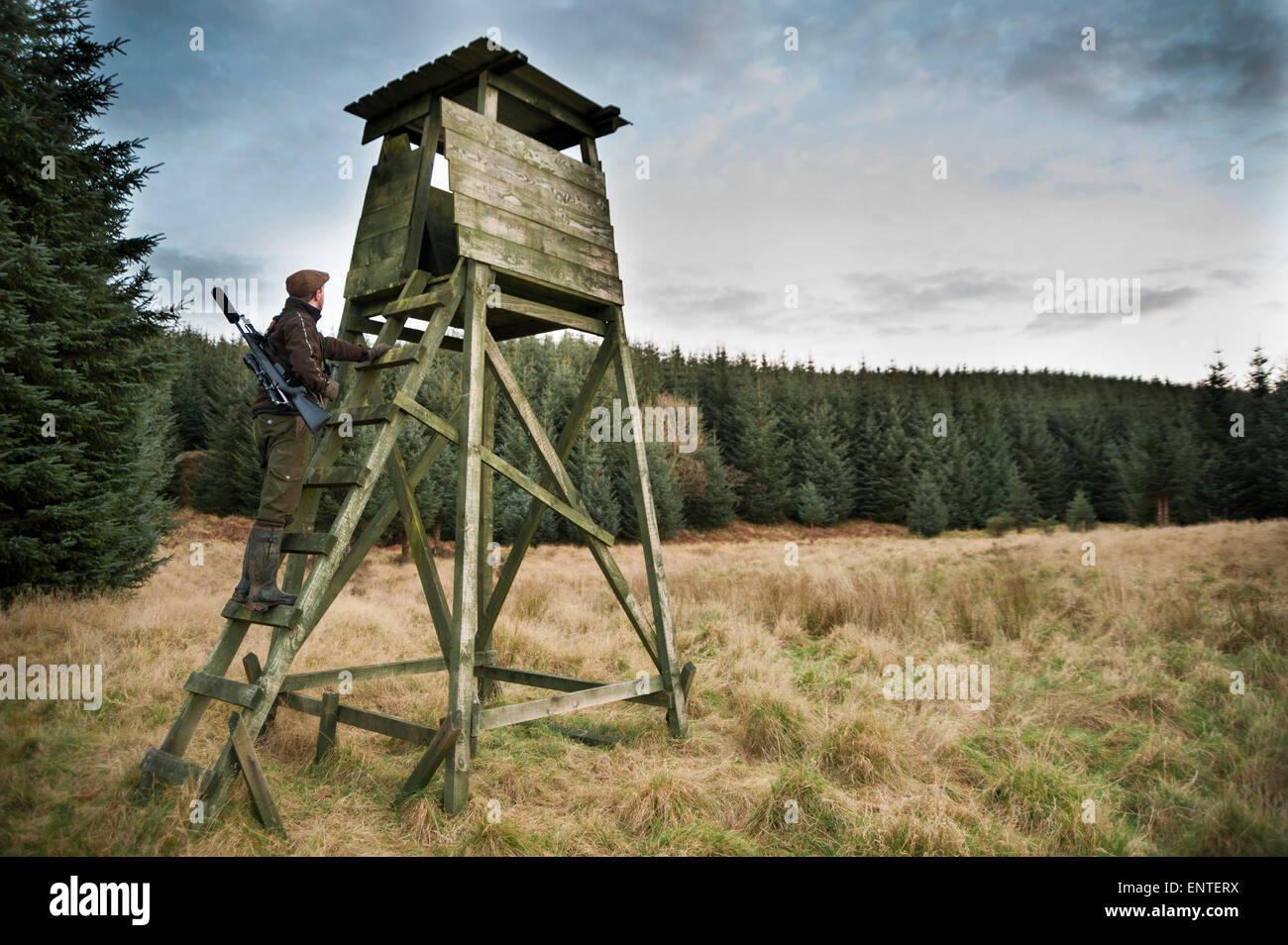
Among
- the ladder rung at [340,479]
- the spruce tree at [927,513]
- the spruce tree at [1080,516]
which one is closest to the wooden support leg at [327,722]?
the ladder rung at [340,479]

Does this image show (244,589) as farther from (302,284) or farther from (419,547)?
(302,284)

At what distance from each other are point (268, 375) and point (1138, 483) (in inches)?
2002

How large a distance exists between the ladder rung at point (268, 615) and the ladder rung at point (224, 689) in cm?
41

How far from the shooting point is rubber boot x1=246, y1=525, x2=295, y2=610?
5.10 m

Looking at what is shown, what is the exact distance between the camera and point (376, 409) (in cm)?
548

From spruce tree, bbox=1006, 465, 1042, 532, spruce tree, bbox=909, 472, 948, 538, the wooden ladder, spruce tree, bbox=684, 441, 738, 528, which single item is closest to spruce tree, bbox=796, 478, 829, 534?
spruce tree, bbox=909, 472, 948, 538

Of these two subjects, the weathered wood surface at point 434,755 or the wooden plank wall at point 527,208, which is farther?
the wooden plank wall at point 527,208

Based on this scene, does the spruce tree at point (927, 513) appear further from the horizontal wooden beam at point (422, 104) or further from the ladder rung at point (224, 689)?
the ladder rung at point (224, 689)

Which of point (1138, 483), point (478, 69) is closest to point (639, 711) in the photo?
point (478, 69)

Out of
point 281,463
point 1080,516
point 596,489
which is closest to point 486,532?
point 281,463

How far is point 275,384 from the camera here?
5309 mm

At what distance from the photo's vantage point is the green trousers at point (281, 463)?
17.6ft

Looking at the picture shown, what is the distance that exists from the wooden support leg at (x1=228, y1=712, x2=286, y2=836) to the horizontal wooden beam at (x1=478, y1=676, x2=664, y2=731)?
Answer: 1460 mm

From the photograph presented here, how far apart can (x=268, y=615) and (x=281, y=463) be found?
3.72 ft
